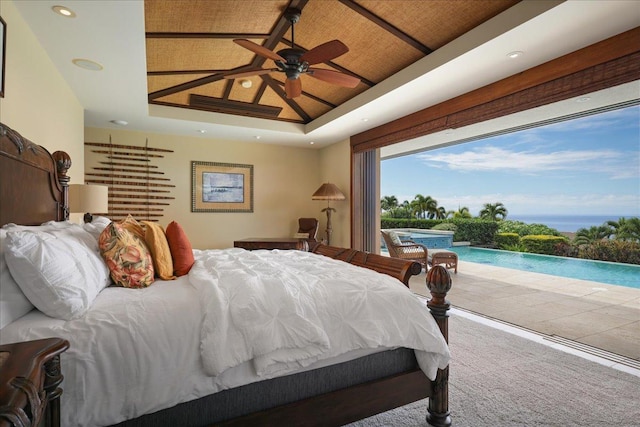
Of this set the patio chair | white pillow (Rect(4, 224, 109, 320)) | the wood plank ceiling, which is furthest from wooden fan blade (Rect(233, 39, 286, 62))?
the patio chair

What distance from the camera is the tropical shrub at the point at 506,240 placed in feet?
32.3

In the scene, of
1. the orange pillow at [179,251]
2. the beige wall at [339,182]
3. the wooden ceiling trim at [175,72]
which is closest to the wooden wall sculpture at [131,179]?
the wooden ceiling trim at [175,72]

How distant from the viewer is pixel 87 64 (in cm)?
302

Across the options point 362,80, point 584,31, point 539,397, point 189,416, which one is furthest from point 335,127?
point 189,416

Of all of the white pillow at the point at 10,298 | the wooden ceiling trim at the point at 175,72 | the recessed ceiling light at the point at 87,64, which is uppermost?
the wooden ceiling trim at the point at 175,72

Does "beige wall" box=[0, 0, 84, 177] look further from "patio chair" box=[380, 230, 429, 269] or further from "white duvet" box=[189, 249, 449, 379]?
"patio chair" box=[380, 230, 429, 269]

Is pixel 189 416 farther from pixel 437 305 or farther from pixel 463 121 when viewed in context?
pixel 463 121

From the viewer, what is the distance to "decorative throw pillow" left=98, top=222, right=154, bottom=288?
5.77 ft

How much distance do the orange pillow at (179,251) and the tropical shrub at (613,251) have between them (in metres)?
8.87

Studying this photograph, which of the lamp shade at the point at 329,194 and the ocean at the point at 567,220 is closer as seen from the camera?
the lamp shade at the point at 329,194

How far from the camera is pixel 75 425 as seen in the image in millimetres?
1143

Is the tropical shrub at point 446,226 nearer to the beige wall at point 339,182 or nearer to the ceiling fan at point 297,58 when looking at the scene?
the beige wall at point 339,182

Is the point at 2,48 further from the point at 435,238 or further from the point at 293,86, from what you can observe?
the point at 435,238

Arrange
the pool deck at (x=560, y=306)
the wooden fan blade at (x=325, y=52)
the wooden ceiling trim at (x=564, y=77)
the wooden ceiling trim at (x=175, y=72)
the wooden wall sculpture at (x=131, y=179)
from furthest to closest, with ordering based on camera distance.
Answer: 1. the wooden wall sculpture at (x=131, y=179)
2. the wooden ceiling trim at (x=175, y=72)
3. the pool deck at (x=560, y=306)
4. the wooden fan blade at (x=325, y=52)
5. the wooden ceiling trim at (x=564, y=77)
